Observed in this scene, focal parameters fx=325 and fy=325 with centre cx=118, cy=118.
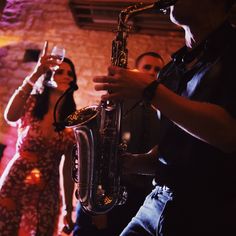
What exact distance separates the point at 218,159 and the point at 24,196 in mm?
2167

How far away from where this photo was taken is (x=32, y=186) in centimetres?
319

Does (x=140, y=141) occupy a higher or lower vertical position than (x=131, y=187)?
higher

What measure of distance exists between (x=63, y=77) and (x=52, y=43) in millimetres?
3155

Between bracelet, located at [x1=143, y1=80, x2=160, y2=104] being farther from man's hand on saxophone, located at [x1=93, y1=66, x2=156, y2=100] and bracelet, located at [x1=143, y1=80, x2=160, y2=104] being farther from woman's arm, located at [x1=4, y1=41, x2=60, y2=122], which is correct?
woman's arm, located at [x1=4, y1=41, x2=60, y2=122]

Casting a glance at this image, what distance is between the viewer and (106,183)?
2.44 metres

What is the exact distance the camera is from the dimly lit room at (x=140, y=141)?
1508mm

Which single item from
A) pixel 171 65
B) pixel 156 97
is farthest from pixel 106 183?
pixel 156 97

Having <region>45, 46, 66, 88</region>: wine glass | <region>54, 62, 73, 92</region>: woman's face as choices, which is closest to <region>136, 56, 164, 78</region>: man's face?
<region>54, 62, 73, 92</region>: woman's face

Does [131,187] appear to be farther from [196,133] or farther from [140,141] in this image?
[196,133]

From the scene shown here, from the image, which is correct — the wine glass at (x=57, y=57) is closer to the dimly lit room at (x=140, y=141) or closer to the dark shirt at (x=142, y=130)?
A: the dimly lit room at (x=140, y=141)

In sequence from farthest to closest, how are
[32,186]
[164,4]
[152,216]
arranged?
[32,186]
[164,4]
[152,216]

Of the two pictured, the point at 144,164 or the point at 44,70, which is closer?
the point at 144,164

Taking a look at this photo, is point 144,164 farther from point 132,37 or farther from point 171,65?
point 132,37

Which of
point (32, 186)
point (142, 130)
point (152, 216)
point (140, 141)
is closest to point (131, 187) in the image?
point (140, 141)
